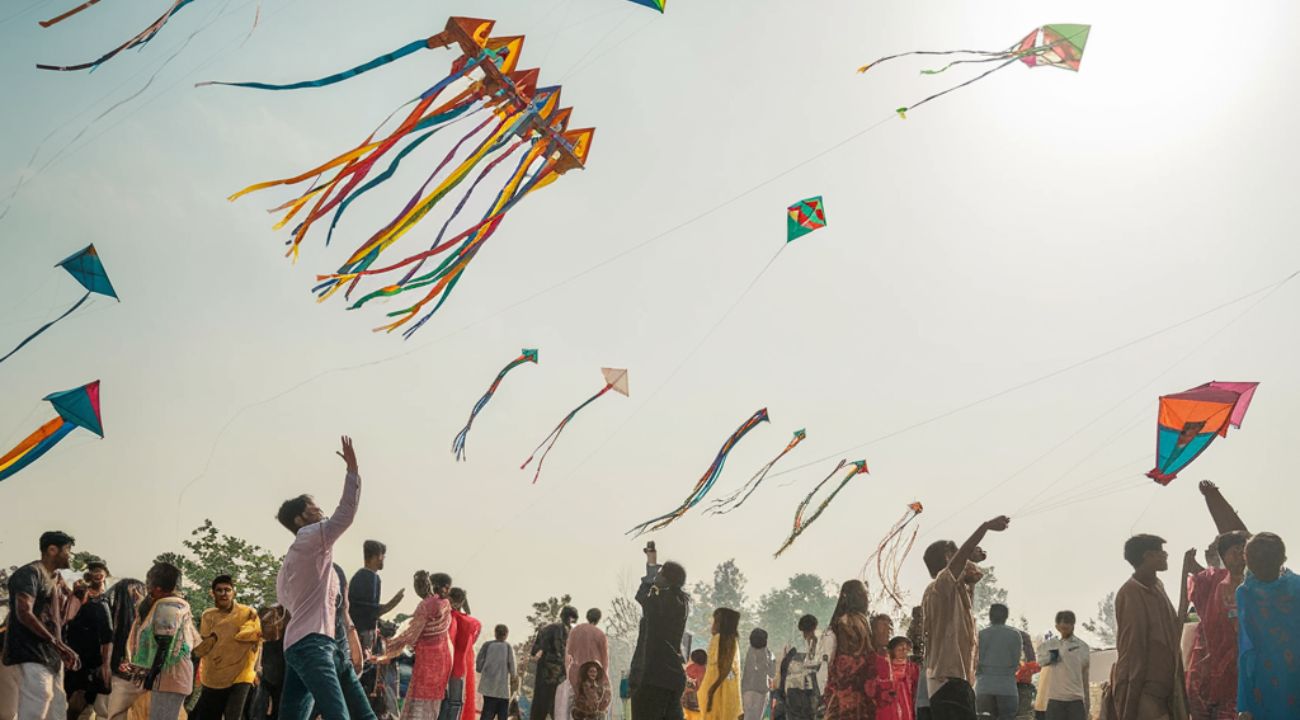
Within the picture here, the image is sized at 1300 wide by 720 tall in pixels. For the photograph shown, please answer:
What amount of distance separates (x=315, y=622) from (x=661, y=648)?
2484mm

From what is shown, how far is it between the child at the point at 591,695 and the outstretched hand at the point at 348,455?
399 cm

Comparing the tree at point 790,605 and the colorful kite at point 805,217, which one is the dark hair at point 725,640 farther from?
the tree at point 790,605

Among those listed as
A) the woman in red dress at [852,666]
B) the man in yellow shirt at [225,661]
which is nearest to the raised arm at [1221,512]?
the woman in red dress at [852,666]

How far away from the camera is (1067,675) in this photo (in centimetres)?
912

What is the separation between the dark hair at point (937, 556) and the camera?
6234 millimetres

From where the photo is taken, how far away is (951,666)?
5.79 m

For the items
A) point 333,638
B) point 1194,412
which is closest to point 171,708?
point 333,638

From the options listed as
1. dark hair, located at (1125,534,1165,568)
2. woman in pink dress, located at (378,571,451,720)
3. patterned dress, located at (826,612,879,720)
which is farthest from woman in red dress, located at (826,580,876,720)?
woman in pink dress, located at (378,571,451,720)

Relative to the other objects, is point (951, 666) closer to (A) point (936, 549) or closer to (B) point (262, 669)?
(A) point (936, 549)

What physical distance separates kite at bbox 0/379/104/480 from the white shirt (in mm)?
9332

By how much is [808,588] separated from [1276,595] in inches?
4892

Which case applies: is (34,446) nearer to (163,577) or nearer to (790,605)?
Answer: (163,577)

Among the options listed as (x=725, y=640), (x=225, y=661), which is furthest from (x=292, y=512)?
(x=725, y=640)

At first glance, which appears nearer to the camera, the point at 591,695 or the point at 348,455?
the point at 348,455
